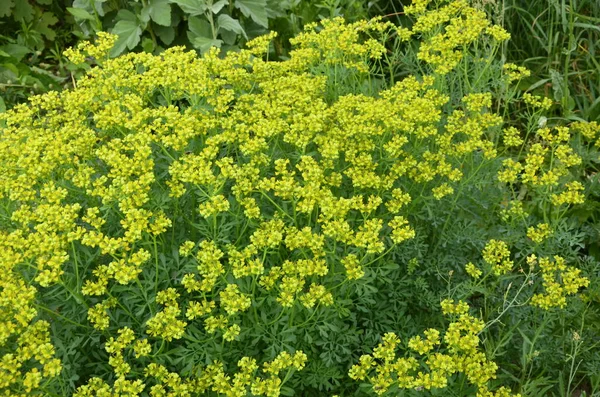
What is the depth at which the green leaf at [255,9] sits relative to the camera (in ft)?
17.8

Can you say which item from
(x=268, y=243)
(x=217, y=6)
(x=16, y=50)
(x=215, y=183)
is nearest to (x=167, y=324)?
(x=268, y=243)

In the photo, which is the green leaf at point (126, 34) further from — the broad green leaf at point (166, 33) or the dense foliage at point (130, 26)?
the broad green leaf at point (166, 33)

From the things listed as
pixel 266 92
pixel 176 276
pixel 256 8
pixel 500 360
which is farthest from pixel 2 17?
pixel 500 360

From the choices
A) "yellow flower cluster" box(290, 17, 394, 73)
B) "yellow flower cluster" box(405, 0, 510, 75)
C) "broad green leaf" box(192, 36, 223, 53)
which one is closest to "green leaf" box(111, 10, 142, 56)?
"broad green leaf" box(192, 36, 223, 53)

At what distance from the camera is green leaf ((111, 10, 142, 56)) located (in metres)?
5.33

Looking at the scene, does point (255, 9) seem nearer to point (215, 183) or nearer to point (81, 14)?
point (81, 14)

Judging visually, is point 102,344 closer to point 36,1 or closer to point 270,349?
point 270,349

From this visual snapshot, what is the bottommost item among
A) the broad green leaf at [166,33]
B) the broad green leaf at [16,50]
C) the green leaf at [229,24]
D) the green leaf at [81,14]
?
the broad green leaf at [16,50]

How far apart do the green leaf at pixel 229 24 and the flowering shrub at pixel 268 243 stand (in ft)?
5.21

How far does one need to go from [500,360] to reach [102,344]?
1.96 metres

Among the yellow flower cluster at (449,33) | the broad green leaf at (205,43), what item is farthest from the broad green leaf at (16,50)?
the yellow flower cluster at (449,33)

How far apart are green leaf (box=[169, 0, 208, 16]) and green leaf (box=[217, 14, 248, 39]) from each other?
0.54 feet

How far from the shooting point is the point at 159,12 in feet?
17.6

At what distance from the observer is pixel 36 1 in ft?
20.1
